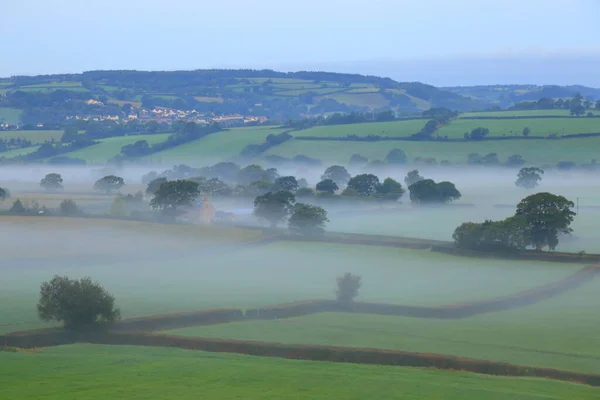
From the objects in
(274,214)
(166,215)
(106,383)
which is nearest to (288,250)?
(274,214)

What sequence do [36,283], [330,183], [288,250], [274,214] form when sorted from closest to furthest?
[36,283]
[288,250]
[274,214]
[330,183]

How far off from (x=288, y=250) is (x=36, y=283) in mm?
19169

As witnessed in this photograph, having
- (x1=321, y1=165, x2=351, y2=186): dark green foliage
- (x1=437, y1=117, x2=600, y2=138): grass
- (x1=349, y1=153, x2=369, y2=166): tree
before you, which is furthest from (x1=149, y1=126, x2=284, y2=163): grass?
(x1=321, y1=165, x2=351, y2=186): dark green foliage

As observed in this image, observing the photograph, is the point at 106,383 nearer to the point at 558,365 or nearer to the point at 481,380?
the point at 481,380

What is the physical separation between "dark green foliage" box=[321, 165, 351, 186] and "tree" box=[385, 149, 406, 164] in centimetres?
2146

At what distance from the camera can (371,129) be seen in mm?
181750

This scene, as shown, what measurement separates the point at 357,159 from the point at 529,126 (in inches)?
1199

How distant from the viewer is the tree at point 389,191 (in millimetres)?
103750

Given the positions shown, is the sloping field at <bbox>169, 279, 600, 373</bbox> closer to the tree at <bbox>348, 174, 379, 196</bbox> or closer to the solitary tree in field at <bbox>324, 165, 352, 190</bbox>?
the tree at <bbox>348, 174, 379, 196</bbox>

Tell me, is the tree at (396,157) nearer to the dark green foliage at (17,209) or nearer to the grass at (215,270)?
the dark green foliage at (17,209)

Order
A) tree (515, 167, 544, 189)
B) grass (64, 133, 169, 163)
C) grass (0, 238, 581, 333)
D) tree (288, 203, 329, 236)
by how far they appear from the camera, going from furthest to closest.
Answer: grass (64, 133, 169, 163)
tree (515, 167, 544, 189)
tree (288, 203, 329, 236)
grass (0, 238, 581, 333)

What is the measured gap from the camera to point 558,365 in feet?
116

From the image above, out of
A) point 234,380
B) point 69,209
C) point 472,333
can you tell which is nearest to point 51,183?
point 69,209

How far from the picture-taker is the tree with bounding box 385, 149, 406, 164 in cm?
15500
